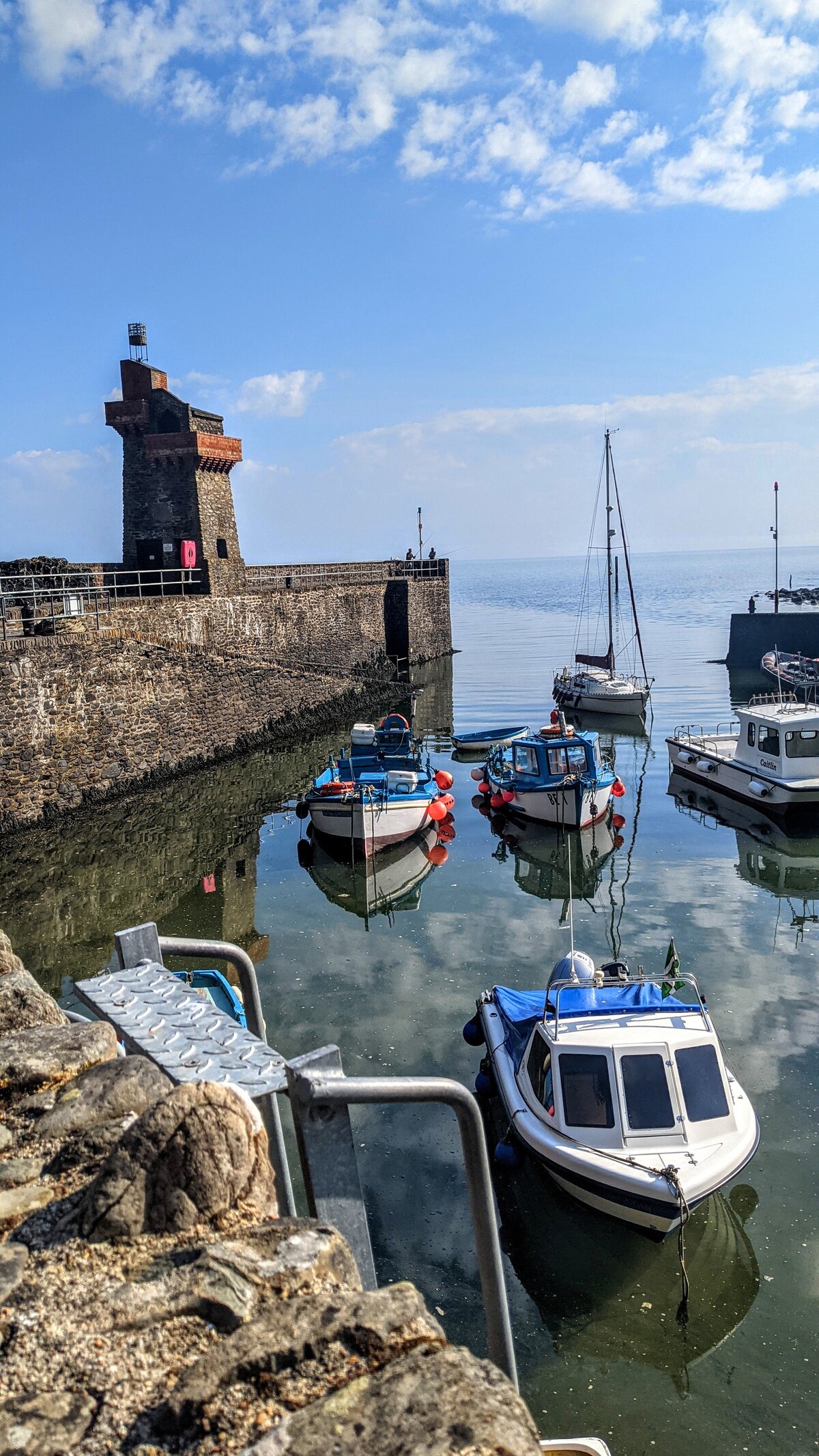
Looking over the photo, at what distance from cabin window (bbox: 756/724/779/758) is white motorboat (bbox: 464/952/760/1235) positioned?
15.5m

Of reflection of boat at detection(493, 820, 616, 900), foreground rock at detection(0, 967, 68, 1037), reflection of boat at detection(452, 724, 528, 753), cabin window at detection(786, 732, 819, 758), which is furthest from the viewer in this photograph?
reflection of boat at detection(452, 724, 528, 753)

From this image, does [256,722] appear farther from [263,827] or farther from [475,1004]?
[475,1004]

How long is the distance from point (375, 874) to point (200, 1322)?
1661 centimetres

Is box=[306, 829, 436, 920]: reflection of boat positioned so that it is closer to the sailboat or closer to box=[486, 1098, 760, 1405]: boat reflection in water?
box=[486, 1098, 760, 1405]: boat reflection in water

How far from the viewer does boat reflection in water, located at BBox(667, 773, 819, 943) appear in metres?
17.8

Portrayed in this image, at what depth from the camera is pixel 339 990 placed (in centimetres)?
1354

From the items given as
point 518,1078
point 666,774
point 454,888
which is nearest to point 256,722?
point 666,774

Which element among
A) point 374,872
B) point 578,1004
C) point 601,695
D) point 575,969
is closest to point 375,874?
point 374,872

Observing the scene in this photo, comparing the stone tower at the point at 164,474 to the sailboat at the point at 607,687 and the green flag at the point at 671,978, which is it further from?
the green flag at the point at 671,978

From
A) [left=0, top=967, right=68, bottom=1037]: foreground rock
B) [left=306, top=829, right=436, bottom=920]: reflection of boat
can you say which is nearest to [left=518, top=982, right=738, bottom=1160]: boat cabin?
[left=0, top=967, right=68, bottom=1037]: foreground rock

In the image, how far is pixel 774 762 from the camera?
23562 mm

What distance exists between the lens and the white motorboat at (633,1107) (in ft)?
26.0

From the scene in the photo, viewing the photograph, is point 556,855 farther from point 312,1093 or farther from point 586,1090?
point 312,1093

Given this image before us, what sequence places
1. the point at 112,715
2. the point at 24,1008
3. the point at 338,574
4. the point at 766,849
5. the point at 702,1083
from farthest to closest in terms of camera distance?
the point at 338,574 < the point at 112,715 < the point at 766,849 < the point at 702,1083 < the point at 24,1008
